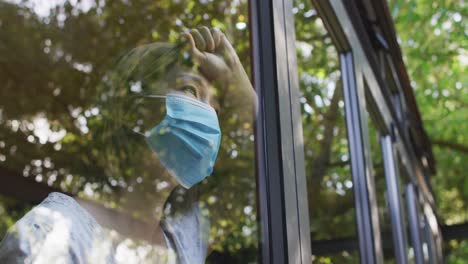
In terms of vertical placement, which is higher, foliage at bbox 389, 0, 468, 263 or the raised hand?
foliage at bbox 389, 0, 468, 263

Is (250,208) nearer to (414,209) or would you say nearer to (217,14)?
(217,14)

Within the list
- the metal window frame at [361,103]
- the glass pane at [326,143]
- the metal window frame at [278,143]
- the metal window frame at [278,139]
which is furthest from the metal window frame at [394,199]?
the metal window frame at [278,143]

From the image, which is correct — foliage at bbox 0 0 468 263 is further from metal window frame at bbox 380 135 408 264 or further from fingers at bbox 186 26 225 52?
metal window frame at bbox 380 135 408 264

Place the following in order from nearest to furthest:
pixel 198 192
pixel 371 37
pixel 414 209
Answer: pixel 198 192, pixel 371 37, pixel 414 209

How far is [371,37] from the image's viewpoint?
3924mm

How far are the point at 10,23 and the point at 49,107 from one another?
299 mm

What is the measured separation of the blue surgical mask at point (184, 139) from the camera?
1.34 meters

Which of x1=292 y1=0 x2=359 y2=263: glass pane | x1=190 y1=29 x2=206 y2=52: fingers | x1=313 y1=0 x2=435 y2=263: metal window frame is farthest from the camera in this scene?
x1=313 y1=0 x2=435 y2=263: metal window frame

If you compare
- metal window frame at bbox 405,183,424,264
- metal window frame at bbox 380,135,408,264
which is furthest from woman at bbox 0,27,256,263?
metal window frame at bbox 405,183,424,264

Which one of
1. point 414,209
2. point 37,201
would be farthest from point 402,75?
point 37,201

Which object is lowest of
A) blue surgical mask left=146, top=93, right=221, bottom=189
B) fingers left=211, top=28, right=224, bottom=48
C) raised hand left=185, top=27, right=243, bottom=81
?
blue surgical mask left=146, top=93, right=221, bottom=189

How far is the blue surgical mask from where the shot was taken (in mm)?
1342

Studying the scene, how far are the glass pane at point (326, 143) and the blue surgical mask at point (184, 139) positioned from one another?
0.90m

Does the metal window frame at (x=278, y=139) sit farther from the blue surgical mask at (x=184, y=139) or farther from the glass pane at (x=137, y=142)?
the blue surgical mask at (x=184, y=139)
